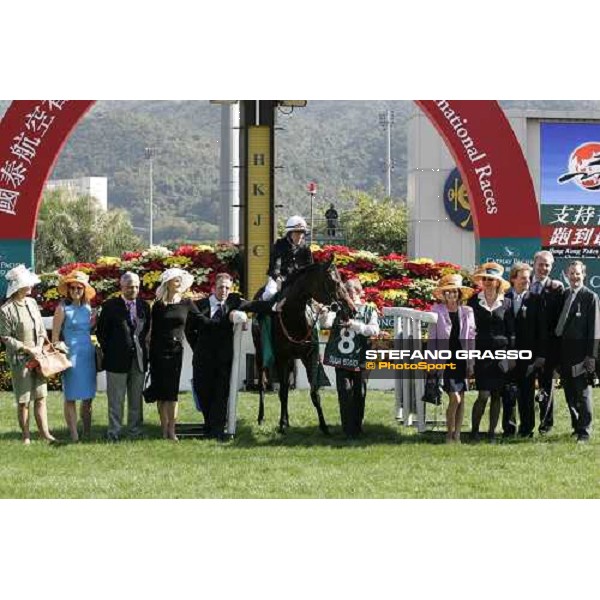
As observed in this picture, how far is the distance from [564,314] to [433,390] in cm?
144

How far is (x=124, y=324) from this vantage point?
12344 millimetres

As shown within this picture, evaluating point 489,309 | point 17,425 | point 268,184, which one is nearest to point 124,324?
point 17,425

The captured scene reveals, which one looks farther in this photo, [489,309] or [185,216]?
[185,216]

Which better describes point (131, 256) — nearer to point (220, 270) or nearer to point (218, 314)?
point (220, 270)

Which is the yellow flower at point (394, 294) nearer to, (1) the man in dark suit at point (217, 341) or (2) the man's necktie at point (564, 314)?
Answer: (1) the man in dark suit at point (217, 341)

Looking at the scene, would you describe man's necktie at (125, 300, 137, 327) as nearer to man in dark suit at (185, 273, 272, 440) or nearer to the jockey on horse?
man in dark suit at (185, 273, 272, 440)

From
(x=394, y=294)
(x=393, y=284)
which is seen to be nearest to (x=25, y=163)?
(x=394, y=294)

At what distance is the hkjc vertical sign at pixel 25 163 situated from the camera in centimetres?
1488

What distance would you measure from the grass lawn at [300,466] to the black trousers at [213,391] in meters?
0.26

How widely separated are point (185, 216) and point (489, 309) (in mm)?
118035

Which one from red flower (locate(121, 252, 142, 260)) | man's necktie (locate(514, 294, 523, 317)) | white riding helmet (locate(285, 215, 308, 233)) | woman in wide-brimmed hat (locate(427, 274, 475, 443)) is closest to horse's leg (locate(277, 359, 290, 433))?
white riding helmet (locate(285, 215, 308, 233))

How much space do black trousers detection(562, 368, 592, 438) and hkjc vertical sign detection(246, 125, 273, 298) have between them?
5.49 meters

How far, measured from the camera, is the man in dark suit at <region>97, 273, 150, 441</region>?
12352 millimetres

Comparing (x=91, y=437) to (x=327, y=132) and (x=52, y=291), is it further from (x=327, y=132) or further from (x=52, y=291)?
(x=327, y=132)
